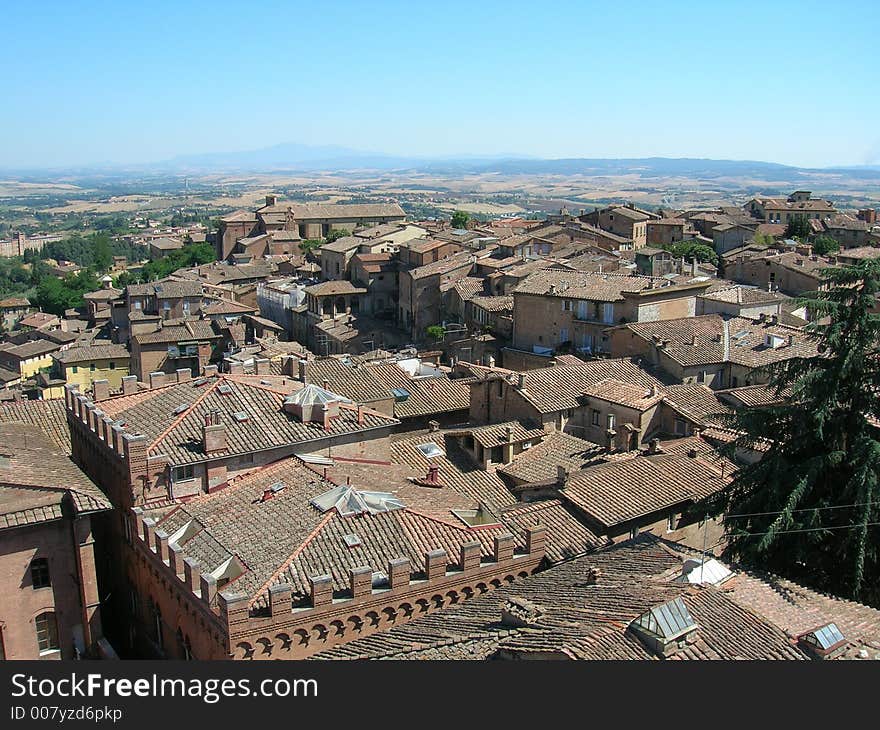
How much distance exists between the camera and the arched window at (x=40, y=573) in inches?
842

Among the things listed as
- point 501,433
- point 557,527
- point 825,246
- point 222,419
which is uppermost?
point 222,419

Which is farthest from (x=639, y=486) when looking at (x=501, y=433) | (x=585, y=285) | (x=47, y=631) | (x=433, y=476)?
(x=585, y=285)

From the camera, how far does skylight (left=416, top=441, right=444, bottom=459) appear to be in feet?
96.5

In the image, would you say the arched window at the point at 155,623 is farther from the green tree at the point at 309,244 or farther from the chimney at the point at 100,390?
the green tree at the point at 309,244

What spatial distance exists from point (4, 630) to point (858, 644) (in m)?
18.1

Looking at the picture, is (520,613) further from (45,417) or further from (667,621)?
(45,417)

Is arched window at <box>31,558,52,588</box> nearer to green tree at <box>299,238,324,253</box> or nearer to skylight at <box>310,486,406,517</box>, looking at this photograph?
skylight at <box>310,486,406,517</box>

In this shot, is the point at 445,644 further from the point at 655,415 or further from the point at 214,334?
the point at 214,334

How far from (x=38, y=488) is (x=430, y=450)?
12480mm

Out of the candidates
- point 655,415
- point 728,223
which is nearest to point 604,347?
point 655,415

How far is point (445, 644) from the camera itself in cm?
1622

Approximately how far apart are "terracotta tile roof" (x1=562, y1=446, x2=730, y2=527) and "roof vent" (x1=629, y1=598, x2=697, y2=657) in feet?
27.7

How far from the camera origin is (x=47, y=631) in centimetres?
2197

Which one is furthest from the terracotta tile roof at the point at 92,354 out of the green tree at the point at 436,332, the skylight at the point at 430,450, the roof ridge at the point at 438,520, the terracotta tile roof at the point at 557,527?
the roof ridge at the point at 438,520
